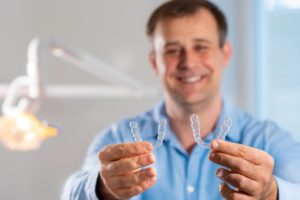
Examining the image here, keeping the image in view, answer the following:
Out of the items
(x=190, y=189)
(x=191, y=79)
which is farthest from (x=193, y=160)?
(x=191, y=79)

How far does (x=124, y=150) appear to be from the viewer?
26.9 inches

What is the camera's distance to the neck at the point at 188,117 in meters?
1.09

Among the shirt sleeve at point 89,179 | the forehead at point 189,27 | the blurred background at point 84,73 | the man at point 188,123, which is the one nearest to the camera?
the shirt sleeve at point 89,179

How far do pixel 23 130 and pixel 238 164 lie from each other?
0.42 m

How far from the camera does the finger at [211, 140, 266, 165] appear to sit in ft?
2.09

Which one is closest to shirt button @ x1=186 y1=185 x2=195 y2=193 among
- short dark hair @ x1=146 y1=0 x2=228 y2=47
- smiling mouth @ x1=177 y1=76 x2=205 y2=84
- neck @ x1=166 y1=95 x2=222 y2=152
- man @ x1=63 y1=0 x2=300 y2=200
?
man @ x1=63 y1=0 x2=300 y2=200

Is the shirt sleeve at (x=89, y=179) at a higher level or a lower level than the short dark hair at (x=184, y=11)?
lower

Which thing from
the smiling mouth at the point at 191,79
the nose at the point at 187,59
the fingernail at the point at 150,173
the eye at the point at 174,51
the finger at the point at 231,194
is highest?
the eye at the point at 174,51

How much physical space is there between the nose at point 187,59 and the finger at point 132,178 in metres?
0.44

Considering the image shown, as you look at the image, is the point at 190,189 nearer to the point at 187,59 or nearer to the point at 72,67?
the point at 187,59

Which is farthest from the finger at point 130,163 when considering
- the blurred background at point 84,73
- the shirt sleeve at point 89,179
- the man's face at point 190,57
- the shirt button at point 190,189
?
the blurred background at point 84,73

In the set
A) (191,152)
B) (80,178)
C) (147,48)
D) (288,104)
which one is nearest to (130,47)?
(147,48)

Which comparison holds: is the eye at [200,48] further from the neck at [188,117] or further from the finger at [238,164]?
the finger at [238,164]

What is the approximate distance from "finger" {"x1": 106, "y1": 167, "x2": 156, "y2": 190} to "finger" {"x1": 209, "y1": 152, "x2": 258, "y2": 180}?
0.10 m
